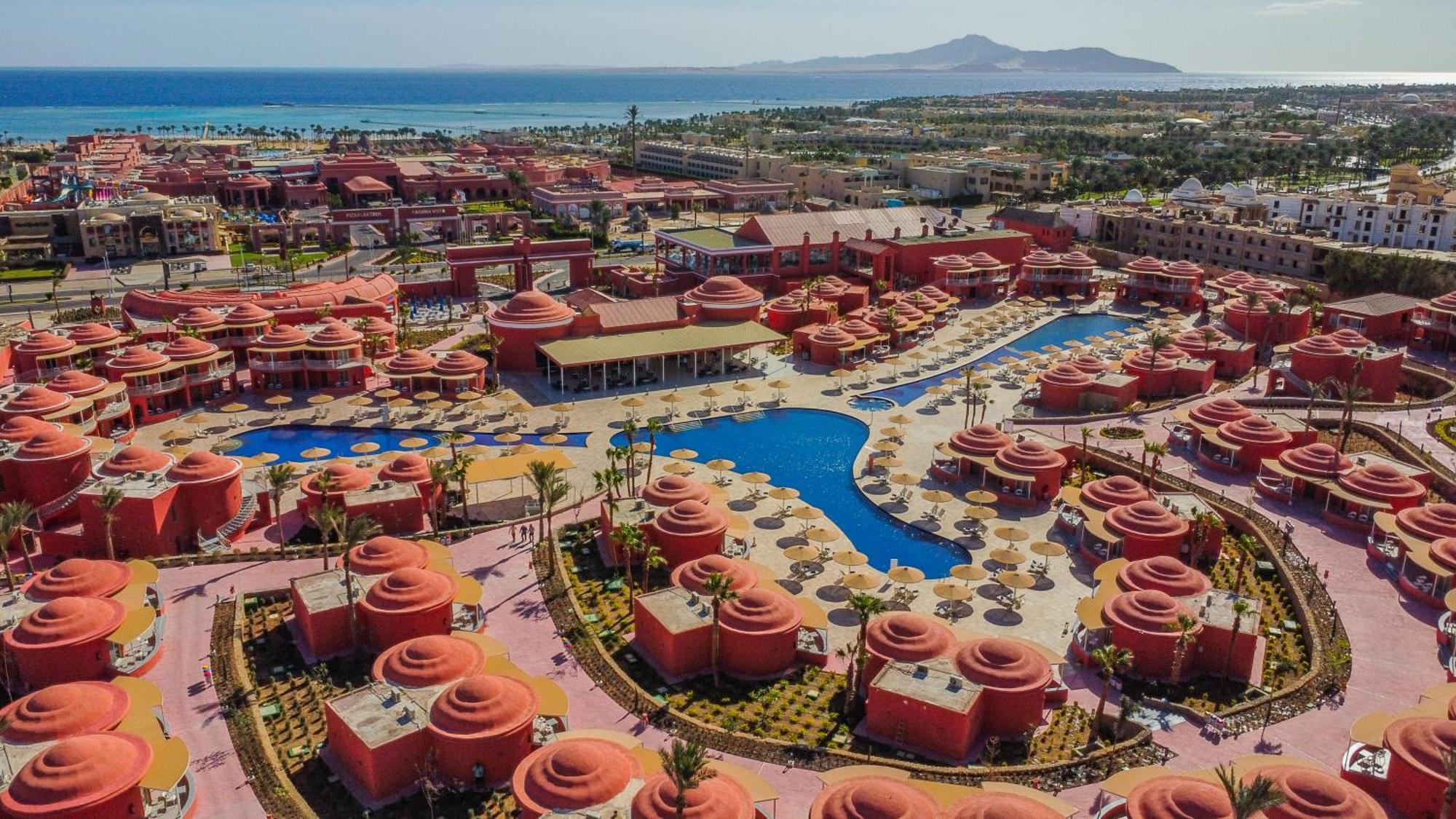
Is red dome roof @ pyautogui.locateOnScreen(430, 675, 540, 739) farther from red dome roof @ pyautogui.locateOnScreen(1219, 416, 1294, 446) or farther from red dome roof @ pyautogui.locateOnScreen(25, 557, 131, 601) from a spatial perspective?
red dome roof @ pyautogui.locateOnScreen(1219, 416, 1294, 446)

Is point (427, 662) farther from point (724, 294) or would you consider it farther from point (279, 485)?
point (724, 294)

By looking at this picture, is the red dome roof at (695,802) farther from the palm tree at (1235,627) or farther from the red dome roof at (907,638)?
the palm tree at (1235,627)

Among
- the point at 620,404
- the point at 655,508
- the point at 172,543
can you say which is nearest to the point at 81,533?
the point at 172,543

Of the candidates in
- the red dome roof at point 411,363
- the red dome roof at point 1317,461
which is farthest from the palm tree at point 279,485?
the red dome roof at point 1317,461

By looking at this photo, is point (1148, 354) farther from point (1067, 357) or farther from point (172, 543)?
point (172, 543)

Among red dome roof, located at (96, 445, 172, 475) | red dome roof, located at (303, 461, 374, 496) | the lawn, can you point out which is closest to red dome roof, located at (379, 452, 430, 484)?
red dome roof, located at (303, 461, 374, 496)

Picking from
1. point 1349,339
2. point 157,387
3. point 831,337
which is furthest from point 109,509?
point 1349,339
